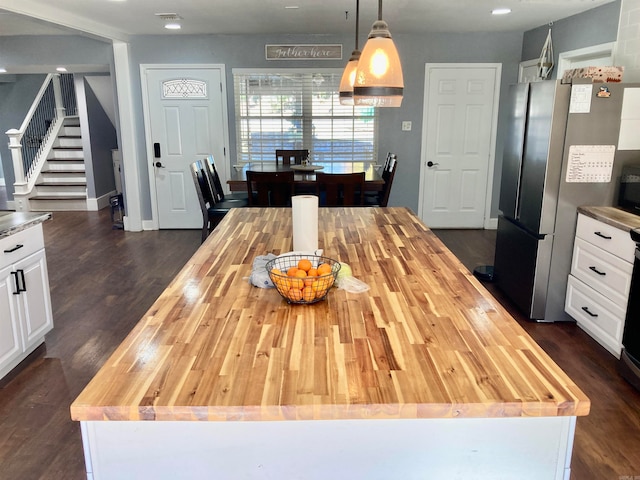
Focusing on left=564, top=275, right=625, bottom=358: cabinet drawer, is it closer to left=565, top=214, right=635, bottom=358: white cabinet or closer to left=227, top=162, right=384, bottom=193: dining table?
left=565, top=214, right=635, bottom=358: white cabinet

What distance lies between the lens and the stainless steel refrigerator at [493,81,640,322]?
11.0ft

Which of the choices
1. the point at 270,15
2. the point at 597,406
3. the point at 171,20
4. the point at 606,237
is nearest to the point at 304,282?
the point at 597,406

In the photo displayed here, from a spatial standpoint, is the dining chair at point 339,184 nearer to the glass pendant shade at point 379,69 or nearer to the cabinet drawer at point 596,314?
the cabinet drawer at point 596,314

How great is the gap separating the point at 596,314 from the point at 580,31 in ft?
9.36

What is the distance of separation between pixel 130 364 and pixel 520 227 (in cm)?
331

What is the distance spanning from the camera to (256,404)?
1.17 metres

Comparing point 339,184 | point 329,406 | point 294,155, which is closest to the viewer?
point 329,406

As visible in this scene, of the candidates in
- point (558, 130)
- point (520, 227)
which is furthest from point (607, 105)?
point (520, 227)

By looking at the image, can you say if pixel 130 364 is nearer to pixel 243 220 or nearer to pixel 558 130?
pixel 243 220

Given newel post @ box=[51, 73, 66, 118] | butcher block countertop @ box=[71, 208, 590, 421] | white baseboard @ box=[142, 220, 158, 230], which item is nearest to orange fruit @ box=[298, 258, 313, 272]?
butcher block countertop @ box=[71, 208, 590, 421]

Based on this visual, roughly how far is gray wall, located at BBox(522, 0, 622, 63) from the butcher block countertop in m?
3.32

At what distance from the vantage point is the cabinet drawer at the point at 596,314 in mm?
Answer: 3082

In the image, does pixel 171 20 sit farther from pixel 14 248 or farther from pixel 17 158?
pixel 17 158

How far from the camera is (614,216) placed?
3182mm
